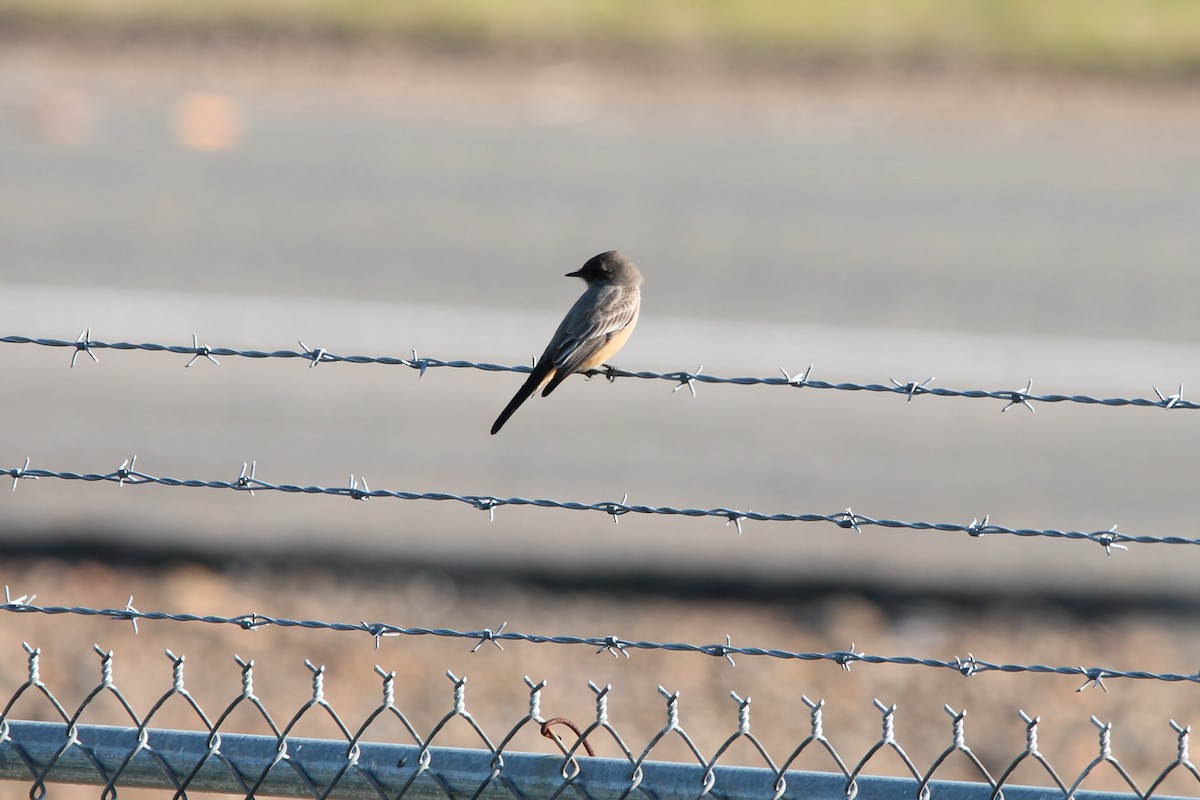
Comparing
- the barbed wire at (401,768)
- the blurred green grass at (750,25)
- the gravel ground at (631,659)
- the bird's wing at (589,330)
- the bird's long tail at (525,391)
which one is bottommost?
the gravel ground at (631,659)

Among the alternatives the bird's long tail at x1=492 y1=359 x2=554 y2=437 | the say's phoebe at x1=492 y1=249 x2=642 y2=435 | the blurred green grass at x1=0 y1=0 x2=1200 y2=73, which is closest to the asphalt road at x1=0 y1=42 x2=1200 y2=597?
the blurred green grass at x1=0 y1=0 x2=1200 y2=73

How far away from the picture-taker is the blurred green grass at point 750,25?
46.8 ft

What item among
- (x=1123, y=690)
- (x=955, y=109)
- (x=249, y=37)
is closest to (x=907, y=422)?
(x=1123, y=690)

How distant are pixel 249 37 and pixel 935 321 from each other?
8.40 meters

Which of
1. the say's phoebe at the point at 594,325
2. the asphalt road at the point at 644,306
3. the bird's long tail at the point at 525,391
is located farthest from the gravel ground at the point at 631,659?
the bird's long tail at the point at 525,391

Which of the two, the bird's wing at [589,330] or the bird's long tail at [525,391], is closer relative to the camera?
the bird's long tail at [525,391]

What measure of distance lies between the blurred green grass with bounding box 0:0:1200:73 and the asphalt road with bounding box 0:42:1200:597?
0.50 m

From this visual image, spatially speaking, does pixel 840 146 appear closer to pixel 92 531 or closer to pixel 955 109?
pixel 955 109

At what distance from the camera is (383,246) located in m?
11.0

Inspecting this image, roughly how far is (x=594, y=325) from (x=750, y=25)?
10111mm

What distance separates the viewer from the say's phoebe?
17.4ft

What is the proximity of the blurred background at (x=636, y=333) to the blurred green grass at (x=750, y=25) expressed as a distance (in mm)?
51

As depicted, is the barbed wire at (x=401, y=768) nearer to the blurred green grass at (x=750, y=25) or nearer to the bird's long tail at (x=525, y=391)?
the bird's long tail at (x=525, y=391)

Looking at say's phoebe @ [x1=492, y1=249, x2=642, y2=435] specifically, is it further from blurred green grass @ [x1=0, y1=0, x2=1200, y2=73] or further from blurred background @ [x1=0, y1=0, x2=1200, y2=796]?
blurred green grass @ [x1=0, y1=0, x2=1200, y2=73]
